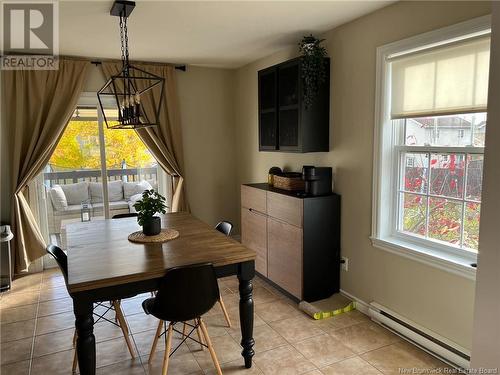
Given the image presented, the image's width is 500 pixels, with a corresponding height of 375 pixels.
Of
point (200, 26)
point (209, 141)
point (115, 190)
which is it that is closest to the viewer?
point (200, 26)

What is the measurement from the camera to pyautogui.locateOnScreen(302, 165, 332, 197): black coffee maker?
3.41m

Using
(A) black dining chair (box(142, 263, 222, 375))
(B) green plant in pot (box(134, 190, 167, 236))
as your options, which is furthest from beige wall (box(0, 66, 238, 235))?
(A) black dining chair (box(142, 263, 222, 375))

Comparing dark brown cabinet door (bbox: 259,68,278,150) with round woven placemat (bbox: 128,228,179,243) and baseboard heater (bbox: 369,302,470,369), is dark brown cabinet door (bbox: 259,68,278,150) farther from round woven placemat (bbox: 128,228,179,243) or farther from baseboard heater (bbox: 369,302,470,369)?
baseboard heater (bbox: 369,302,470,369)

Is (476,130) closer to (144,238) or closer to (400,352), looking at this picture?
(400,352)

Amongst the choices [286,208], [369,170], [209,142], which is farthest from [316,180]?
[209,142]

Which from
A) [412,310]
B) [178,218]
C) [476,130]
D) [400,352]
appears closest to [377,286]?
[412,310]

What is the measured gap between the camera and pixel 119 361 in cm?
264

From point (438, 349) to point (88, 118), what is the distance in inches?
175

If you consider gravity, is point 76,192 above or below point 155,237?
above

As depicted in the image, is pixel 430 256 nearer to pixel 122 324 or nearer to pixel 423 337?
pixel 423 337

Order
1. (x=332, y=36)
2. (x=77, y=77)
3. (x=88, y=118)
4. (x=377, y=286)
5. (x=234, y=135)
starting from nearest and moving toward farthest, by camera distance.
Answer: (x=377, y=286), (x=332, y=36), (x=77, y=77), (x=88, y=118), (x=234, y=135)

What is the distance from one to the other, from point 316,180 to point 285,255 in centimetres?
79

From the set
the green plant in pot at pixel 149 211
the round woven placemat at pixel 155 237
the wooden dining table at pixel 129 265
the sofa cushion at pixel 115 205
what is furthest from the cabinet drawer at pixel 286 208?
the sofa cushion at pixel 115 205

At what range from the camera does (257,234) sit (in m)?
4.11
